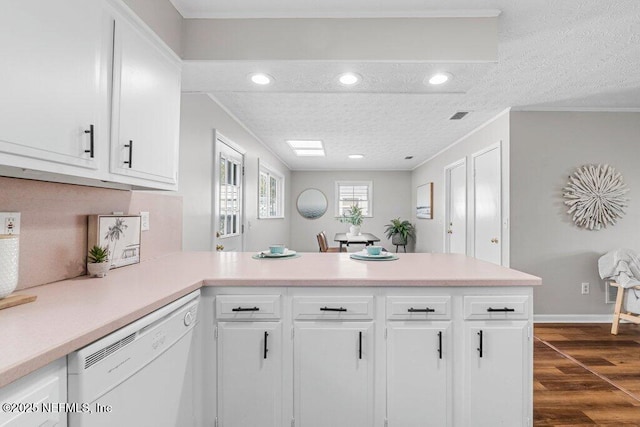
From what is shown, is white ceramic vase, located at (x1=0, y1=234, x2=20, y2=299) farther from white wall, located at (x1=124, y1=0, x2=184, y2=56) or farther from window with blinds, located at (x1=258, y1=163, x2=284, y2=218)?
window with blinds, located at (x1=258, y1=163, x2=284, y2=218)

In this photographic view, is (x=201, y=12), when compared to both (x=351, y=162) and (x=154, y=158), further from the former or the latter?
(x=351, y=162)

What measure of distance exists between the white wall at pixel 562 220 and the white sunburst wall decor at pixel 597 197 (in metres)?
0.08

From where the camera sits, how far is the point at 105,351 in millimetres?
873

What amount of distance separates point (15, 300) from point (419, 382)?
5.29 ft

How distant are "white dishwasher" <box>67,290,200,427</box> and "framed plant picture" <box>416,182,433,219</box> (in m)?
5.71

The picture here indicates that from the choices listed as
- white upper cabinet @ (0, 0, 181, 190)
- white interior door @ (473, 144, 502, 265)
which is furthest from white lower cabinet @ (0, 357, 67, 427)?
white interior door @ (473, 144, 502, 265)

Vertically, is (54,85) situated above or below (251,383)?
above

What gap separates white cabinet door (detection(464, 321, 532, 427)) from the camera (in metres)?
1.45

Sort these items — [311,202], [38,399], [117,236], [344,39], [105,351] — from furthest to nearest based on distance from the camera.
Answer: [311,202] → [344,39] → [117,236] → [105,351] → [38,399]

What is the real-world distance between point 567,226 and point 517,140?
3.71 feet

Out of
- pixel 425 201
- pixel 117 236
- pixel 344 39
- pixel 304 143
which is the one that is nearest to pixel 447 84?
pixel 344 39

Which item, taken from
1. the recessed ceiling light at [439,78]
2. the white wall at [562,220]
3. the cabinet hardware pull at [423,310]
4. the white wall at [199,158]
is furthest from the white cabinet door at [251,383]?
the white wall at [562,220]

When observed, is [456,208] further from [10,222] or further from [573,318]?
[10,222]

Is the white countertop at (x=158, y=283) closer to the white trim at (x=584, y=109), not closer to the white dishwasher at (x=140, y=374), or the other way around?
the white dishwasher at (x=140, y=374)
